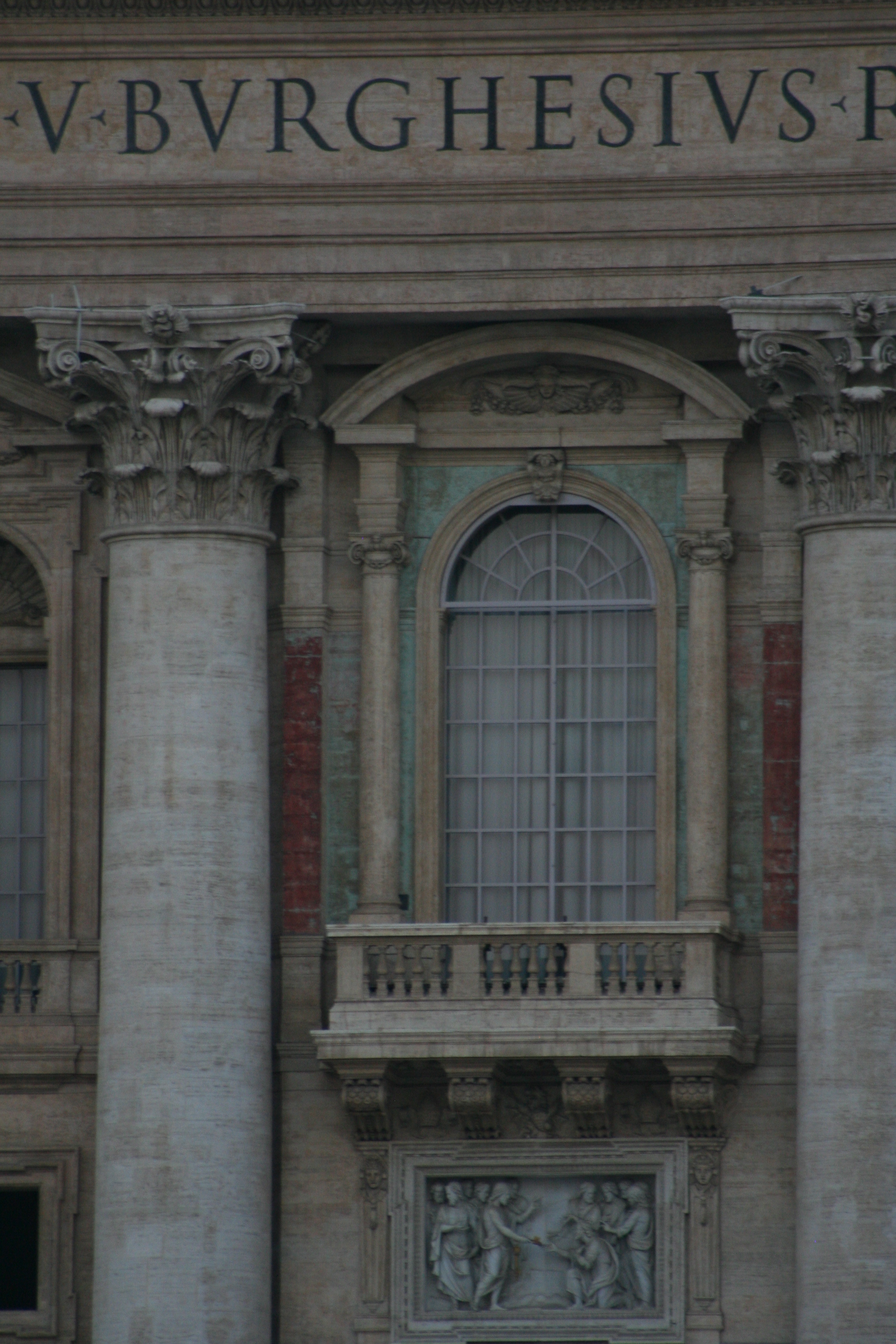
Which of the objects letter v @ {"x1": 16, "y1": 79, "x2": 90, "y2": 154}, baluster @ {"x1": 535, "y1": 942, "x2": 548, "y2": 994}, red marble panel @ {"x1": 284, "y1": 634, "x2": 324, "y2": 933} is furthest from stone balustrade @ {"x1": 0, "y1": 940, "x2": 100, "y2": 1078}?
letter v @ {"x1": 16, "y1": 79, "x2": 90, "y2": 154}

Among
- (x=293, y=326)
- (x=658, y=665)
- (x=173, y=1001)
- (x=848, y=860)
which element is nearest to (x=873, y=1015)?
(x=848, y=860)

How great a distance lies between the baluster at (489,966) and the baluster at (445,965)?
1.12 feet

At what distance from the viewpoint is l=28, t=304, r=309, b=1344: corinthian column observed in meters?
34.8

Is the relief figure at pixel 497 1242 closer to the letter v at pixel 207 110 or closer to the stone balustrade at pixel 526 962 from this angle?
the stone balustrade at pixel 526 962

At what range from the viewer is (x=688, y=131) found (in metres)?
36.1

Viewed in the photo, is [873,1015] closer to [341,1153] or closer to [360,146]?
[341,1153]

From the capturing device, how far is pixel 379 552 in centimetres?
3691

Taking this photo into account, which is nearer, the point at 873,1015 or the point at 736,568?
the point at 873,1015

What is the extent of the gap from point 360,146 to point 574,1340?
12013 millimetres

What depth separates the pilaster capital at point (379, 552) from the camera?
3688 centimetres

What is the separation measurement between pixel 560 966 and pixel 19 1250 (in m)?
6.19

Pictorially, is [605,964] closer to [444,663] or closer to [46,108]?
[444,663]

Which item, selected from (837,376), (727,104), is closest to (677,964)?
A: (837,376)

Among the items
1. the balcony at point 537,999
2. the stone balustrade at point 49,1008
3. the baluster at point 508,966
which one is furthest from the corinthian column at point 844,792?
the stone balustrade at point 49,1008
